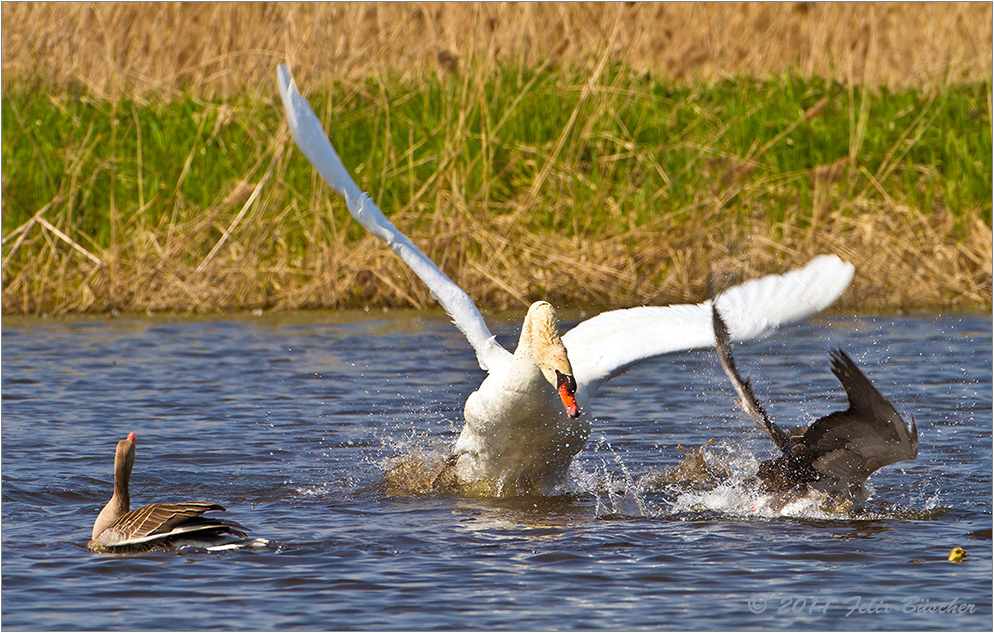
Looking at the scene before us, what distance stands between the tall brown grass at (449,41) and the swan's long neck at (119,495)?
5.79m

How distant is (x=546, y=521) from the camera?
6.12 m

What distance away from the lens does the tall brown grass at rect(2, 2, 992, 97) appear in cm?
1202

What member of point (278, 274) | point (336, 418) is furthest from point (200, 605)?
point (278, 274)

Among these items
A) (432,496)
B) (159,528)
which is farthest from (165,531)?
(432,496)

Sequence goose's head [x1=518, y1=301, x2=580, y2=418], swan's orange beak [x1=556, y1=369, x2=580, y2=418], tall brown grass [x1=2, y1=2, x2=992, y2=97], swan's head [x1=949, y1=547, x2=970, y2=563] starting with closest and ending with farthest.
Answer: swan's head [x1=949, y1=547, x2=970, y2=563], swan's orange beak [x1=556, y1=369, x2=580, y2=418], goose's head [x1=518, y1=301, x2=580, y2=418], tall brown grass [x1=2, y1=2, x2=992, y2=97]

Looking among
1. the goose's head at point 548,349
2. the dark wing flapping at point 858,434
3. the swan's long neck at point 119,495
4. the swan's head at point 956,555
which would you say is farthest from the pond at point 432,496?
the goose's head at point 548,349

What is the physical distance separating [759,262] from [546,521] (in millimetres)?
5446

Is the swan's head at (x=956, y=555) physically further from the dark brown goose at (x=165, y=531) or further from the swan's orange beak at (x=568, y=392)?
the dark brown goose at (x=165, y=531)

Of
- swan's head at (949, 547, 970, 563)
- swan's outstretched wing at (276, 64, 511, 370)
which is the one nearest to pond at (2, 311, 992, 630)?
swan's head at (949, 547, 970, 563)

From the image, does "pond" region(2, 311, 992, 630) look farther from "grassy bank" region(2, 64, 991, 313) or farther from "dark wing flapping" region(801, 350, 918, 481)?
"grassy bank" region(2, 64, 991, 313)

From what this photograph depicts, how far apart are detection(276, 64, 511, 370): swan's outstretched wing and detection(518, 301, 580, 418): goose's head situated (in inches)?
13.8

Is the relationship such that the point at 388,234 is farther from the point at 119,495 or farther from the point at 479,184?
the point at 479,184

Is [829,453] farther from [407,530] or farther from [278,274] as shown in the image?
[278,274]

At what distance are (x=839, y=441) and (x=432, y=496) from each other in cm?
191
